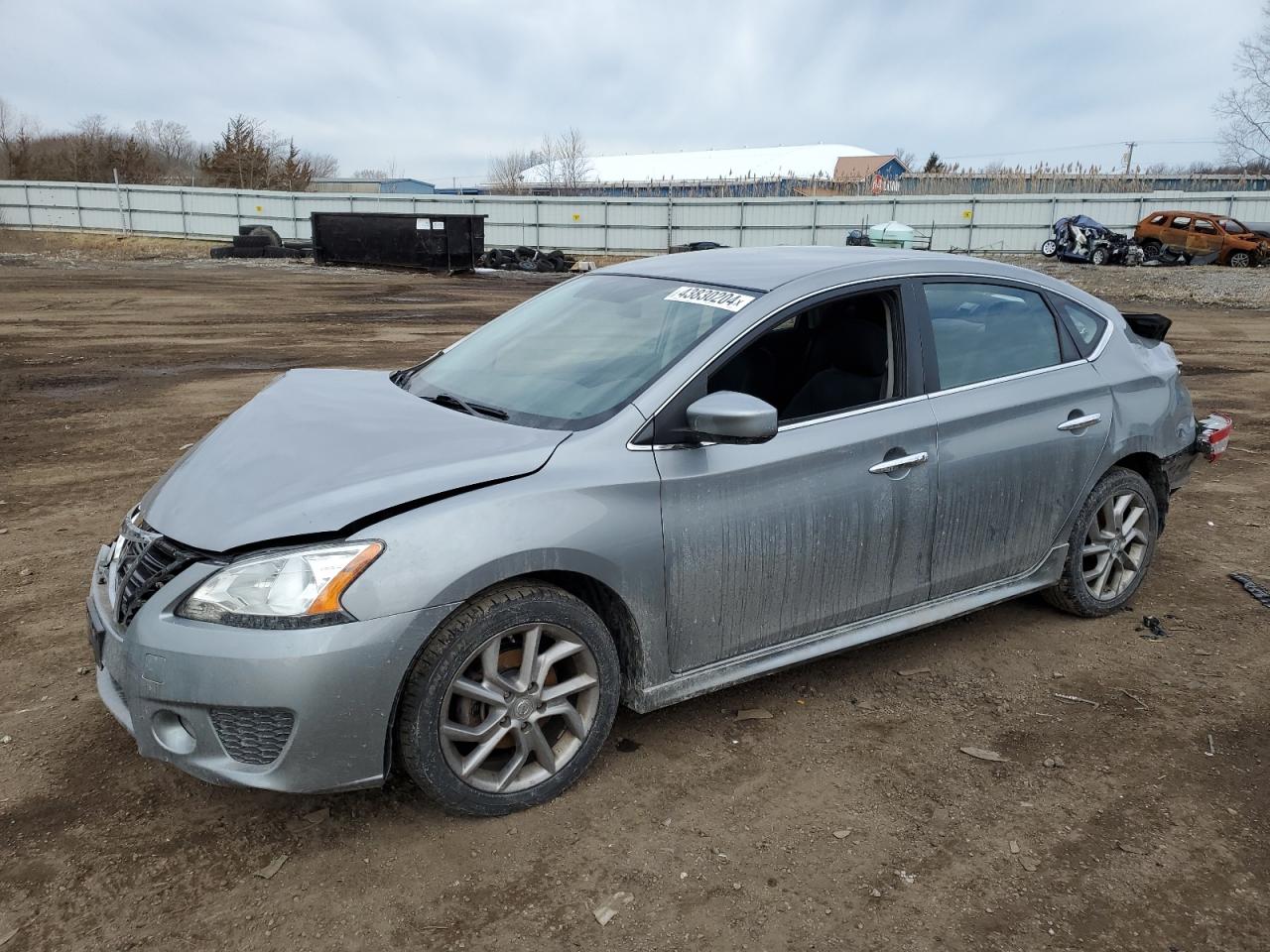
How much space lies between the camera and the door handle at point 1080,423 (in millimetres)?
4148

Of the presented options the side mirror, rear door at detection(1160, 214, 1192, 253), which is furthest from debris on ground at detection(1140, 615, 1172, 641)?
rear door at detection(1160, 214, 1192, 253)

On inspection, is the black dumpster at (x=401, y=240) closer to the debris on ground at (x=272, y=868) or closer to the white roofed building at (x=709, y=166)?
the debris on ground at (x=272, y=868)

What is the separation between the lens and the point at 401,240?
29500mm

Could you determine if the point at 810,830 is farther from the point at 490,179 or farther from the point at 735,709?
the point at 490,179

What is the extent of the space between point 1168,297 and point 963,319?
23.0 m

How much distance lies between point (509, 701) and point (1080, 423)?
108 inches

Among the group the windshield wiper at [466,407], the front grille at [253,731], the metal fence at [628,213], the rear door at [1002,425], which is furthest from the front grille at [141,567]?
the metal fence at [628,213]

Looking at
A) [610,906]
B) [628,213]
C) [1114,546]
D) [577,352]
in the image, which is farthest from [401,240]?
[610,906]

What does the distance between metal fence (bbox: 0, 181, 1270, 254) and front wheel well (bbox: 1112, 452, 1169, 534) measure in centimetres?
3132

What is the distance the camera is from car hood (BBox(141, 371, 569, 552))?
273 cm

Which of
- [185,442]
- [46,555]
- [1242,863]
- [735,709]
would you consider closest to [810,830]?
[735,709]

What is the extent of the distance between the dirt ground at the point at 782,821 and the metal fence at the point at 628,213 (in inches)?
1275

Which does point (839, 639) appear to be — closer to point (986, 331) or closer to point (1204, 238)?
point (986, 331)

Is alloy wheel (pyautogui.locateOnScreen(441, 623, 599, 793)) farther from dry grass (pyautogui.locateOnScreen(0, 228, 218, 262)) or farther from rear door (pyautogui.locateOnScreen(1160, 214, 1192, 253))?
dry grass (pyautogui.locateOnScreen(0, 228, 218, 262))
